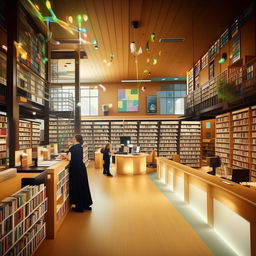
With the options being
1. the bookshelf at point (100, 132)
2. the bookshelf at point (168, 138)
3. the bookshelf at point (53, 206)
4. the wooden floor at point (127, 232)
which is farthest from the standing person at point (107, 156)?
the bookshelf at point (168, 138)

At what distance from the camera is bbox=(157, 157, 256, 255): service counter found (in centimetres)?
241

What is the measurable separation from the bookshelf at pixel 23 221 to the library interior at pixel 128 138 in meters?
0.01

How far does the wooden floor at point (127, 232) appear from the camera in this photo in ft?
8.69

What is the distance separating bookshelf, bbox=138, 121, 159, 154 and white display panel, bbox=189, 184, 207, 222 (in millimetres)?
7680

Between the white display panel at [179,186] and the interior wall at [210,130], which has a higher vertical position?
the interior wall at [210,130]

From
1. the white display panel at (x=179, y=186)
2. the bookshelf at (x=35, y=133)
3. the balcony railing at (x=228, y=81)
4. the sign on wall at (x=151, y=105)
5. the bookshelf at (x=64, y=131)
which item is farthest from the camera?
the sign on wall at (x=151, y=105)

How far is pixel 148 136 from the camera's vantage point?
12242 mm

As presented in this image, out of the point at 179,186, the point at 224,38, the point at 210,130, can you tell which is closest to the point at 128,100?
the point at 210,130

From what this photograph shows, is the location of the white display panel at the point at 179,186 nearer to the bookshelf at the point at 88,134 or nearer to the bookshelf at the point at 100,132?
the bookshelf at the point at 100,132

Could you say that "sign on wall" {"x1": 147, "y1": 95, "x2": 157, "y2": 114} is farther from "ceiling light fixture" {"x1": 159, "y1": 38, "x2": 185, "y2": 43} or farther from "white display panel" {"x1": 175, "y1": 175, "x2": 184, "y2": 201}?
"white display panel" {"x1": 175, "y1": 175, "x2": 184, "y2": 201}

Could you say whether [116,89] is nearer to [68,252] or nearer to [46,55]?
[46,55]

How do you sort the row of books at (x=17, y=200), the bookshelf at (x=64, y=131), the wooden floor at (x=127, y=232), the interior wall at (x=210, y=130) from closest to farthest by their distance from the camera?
the row of books at (x=17, y=200), the wooden floor at (x=127, y=232), the bookshelf at (x=64, y=131), the interior wall at (x=210, y=130)

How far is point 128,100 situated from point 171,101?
320 cm

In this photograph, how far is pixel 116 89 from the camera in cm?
1448
